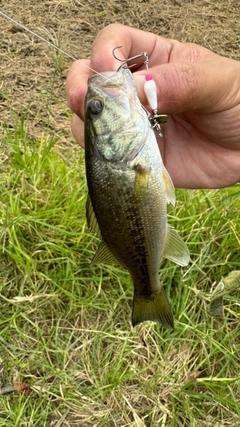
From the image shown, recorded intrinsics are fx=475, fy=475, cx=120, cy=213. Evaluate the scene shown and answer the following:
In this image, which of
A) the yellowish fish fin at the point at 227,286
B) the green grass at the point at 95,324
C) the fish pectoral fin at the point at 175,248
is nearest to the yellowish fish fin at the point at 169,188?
the fish pectoral fin at the point at 175,248

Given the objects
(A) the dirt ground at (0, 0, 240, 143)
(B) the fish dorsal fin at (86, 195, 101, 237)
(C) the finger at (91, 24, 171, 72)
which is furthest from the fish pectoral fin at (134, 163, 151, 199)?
(A) the dirt ground at (0, 0, 240, 143)

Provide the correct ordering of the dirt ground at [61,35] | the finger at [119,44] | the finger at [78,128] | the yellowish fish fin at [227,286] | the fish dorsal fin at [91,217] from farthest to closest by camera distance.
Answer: the dirt ground at [61,35] → the finger at [78,128] → the yellowish fish fin at [227,286] → the finger at [119,44] → the fish dorsal fin at [91,217]

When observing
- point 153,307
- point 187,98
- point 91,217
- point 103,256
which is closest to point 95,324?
point 153,307

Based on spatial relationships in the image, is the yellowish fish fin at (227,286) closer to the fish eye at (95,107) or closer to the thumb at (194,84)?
the thumb at (194,84)

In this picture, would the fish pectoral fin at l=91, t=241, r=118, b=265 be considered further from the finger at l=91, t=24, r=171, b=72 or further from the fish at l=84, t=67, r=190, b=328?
the finger at l=91, t=24, r=171, b=72

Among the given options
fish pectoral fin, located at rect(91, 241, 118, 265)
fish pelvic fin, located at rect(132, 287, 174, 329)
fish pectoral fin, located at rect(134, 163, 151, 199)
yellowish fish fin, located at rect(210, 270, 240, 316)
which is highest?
fish pectoral fin, located at rect(134, 163, 151, 199)
